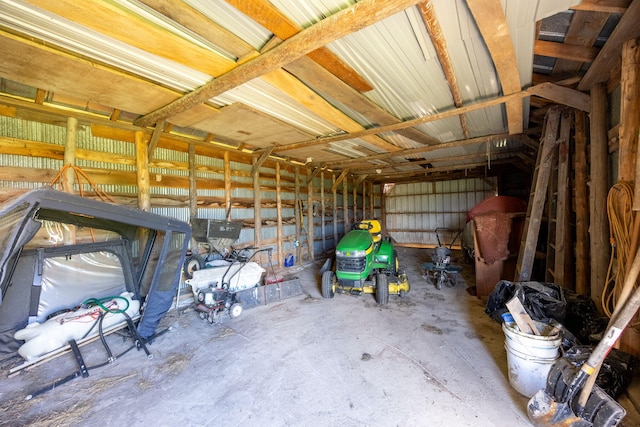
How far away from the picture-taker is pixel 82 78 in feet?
7.38

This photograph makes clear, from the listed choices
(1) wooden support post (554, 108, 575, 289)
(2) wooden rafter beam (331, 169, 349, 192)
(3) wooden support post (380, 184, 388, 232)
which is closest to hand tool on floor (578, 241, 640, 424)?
(1) wooden support post (554, 108, 575, 289)

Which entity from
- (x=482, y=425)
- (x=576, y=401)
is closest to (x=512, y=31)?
(x=576, y=401)

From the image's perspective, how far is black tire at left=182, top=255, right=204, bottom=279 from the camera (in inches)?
152

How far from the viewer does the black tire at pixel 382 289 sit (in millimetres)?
3902

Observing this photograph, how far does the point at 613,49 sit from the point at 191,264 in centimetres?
545

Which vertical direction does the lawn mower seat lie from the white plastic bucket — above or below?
above

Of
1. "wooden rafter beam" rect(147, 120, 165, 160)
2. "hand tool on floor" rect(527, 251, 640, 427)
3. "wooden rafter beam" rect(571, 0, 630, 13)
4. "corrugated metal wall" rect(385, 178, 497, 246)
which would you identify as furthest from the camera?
"corrugated metal wall" rect(385, 178, 497, 246)

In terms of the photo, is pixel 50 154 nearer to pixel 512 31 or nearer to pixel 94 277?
pixel 94 277

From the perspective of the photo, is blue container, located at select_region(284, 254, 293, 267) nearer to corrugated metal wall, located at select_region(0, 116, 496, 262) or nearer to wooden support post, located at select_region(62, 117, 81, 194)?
corrugated metal wall, located at select_region(0, 116, 496, 262)

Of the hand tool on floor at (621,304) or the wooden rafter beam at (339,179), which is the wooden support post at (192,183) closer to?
the wooden rafter beam at (339,179)

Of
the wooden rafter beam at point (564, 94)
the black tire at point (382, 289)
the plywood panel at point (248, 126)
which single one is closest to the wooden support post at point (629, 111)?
the wooden rafter beam at point (564, 94)

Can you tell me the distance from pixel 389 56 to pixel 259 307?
3.70 meters

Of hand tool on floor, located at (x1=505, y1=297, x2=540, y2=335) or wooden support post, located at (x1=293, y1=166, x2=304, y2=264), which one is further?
wooden support post, located at (x1=293, y1=166, x2=304, y2=264)

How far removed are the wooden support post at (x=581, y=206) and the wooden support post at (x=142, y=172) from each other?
5635mm
